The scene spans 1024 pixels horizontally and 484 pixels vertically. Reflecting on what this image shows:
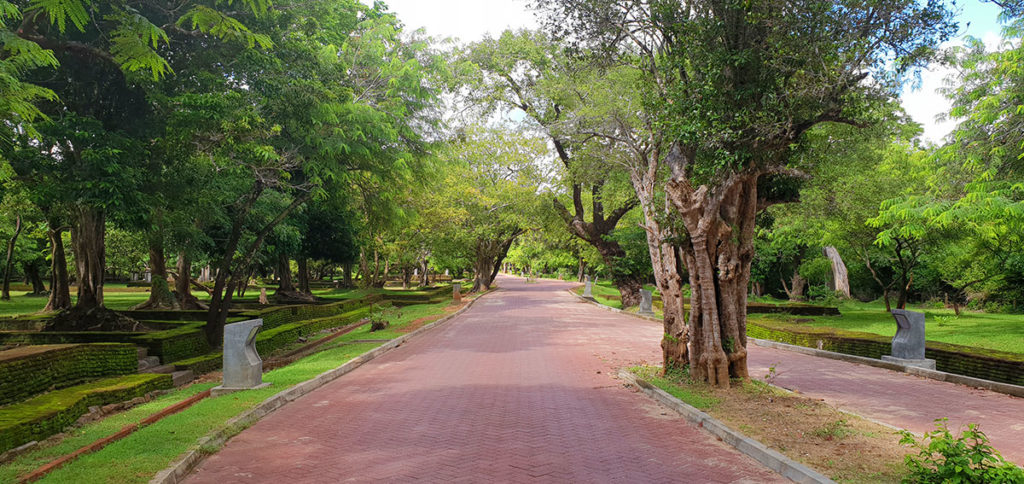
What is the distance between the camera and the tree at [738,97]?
313 inches

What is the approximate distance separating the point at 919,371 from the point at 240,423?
12210mm

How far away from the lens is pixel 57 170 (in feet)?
39.2

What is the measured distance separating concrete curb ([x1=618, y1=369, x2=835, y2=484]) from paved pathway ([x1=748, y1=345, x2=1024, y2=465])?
223cm

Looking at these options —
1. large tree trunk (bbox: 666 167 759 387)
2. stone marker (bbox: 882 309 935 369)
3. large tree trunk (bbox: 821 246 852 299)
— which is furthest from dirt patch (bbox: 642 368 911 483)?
large tree trunk (bbox: 821 246 852 299)

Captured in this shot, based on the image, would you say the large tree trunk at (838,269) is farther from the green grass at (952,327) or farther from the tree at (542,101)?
the tree at (542,101)

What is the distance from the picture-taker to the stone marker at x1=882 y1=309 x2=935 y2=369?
11.7 meters

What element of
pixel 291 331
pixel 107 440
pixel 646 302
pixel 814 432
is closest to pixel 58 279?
pixel 291 331

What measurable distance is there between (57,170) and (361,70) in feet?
25.6

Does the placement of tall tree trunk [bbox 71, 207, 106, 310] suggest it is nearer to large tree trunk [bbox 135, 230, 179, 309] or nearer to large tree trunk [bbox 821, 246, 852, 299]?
large tree trunk [bbox 135, 230, 179, 309]

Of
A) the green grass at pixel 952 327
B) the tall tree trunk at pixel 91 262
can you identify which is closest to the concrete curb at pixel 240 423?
the tall tree trunk at pixel 91 262

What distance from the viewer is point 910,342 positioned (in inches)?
469

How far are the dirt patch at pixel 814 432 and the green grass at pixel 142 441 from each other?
6.30m

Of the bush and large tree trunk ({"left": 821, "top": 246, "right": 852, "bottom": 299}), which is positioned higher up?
large tree trunk ({"left": 821, "top": 246, "right": 852, "bottom": 299})

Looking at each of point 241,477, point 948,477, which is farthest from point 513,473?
point 948,477
